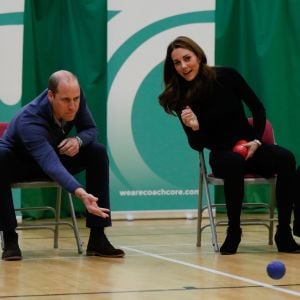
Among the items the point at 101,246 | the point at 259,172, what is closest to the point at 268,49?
the point at 259,172

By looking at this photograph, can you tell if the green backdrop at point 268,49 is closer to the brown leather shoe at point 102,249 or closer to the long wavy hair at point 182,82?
the long wavy hair at point 182,82

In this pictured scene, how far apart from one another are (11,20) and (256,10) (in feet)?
7.13

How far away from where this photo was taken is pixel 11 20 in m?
6.65

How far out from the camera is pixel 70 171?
4.57m

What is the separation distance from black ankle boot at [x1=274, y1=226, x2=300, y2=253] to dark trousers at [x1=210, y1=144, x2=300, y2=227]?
4 centimetres

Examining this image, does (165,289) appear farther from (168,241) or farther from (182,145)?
(182,145)

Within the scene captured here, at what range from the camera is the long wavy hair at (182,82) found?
4781 mm

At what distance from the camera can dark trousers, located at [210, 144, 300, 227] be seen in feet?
15.0

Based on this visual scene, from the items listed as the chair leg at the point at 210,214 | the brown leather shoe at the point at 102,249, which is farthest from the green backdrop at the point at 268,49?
the brown leather shoe at the point at 102,249

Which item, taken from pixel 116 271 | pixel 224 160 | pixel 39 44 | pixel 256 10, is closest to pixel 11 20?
pixel 39 44

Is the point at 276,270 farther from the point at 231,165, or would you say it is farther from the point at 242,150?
the point at 242,150

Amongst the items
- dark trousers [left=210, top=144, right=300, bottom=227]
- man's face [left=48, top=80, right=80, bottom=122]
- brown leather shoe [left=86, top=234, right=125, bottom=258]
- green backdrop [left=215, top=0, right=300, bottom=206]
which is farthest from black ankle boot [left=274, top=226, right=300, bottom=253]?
green backdrop [left=215, top=0, right=300, bottom=206]

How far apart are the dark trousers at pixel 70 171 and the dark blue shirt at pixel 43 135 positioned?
0.06 metres

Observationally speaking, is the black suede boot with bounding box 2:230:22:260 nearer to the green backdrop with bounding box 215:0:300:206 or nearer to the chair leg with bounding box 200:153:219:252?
the chair leg with bounding box 200:153:219:252
